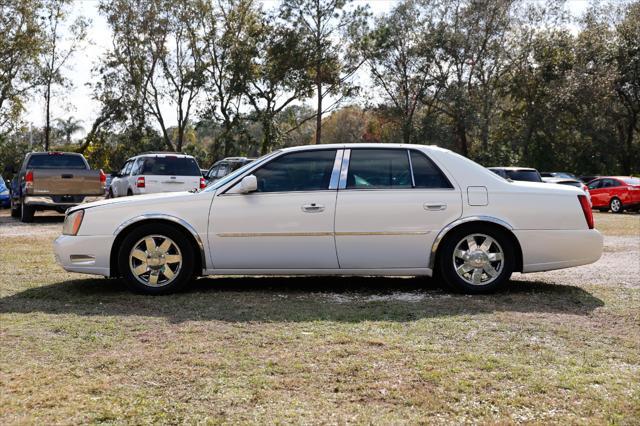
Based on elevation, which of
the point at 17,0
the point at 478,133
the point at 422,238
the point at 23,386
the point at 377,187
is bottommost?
the point at 23,386

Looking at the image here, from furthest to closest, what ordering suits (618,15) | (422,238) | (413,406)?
(618,15) < (422,238) < (413,406)

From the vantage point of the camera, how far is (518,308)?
6863 mm

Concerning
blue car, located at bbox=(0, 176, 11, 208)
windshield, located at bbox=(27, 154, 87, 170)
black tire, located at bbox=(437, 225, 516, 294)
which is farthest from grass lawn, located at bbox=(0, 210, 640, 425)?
blue car, located at bbox=(0, 176, 11, 208)

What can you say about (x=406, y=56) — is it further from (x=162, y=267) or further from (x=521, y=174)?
(x=162, y=267)

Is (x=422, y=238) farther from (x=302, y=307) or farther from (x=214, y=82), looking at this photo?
(x=214, y=82)

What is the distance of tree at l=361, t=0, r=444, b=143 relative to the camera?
46719mm

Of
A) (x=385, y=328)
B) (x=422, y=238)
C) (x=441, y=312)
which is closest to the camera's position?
(x=385, y=328)

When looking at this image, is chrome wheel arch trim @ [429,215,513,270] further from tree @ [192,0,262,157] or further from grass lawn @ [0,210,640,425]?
tree @ [192,0,262,157]


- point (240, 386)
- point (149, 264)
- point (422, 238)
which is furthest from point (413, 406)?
point (149, 264)

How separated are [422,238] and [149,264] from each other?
2.78 metres

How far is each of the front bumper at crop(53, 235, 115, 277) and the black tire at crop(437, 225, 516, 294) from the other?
11.1 feet

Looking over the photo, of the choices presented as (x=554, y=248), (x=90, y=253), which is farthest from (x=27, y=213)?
(x=554, y=248)

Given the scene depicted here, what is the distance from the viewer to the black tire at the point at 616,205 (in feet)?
94.1

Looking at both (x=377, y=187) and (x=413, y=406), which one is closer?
(x=413, y=406)
